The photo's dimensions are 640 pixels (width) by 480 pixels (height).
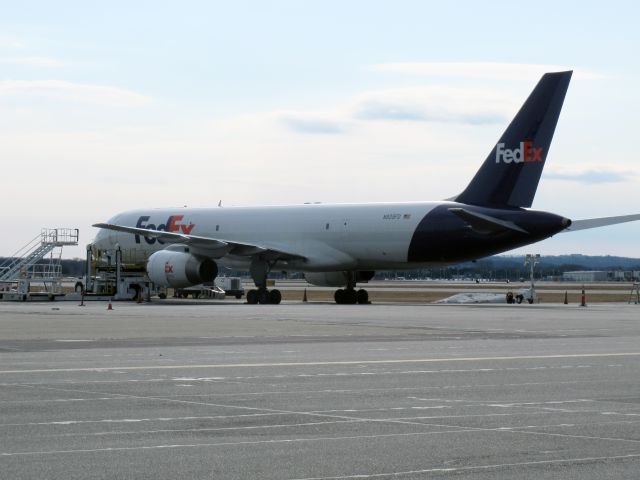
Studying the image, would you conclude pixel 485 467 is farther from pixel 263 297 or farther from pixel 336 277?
pixel 336 277

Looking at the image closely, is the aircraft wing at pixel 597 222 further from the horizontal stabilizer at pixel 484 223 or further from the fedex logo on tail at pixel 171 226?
the fedex logo on tail at pixel 171 226

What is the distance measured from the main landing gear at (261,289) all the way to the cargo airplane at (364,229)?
6 cm

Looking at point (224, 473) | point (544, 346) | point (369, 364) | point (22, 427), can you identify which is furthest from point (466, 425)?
point (544, 346)

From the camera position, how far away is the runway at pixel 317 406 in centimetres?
1035

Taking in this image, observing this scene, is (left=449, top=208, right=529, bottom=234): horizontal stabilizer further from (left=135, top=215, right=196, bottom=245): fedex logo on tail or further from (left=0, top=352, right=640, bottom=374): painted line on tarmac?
(left=0, top=352, right=640, bottom=374): painted line on tarmac

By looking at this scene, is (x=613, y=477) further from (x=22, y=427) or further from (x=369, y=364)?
(x=369, y=364)

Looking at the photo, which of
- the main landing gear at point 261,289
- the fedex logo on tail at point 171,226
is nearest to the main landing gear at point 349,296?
the main landing gear at point 261,289

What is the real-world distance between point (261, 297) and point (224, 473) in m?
48.3

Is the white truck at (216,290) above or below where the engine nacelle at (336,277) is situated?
below

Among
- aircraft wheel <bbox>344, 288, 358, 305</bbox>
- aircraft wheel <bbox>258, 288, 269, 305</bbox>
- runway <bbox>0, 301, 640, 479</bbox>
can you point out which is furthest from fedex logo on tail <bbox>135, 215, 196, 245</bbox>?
runway <bbox>0, 301, 640, 479</bbox>

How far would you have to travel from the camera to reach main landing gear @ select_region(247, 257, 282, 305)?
190 ft

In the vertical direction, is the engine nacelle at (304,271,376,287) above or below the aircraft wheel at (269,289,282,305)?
above

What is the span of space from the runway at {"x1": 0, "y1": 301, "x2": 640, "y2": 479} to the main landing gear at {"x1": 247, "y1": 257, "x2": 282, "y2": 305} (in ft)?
95.5

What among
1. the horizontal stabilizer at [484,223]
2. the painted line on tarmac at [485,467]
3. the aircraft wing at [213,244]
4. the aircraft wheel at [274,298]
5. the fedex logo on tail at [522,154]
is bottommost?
the painted line on tarmac at [485,467]
